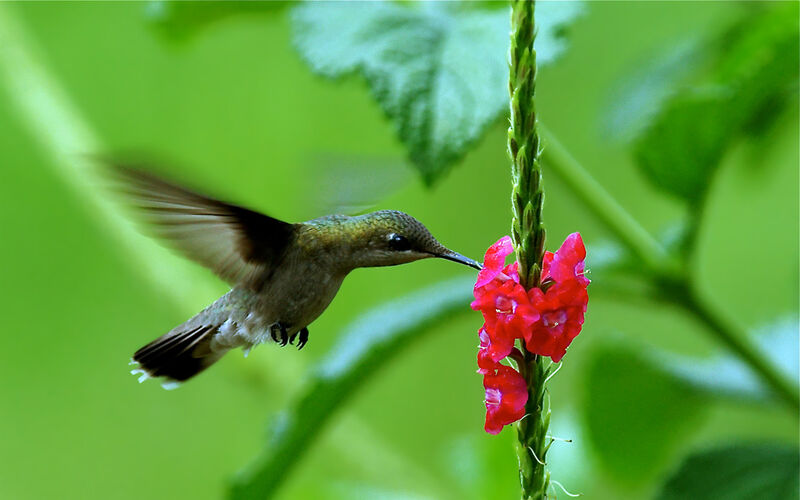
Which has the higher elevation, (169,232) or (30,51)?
(30,51)

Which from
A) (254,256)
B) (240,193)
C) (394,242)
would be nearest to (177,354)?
(254,256)

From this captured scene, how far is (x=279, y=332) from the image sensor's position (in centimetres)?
102

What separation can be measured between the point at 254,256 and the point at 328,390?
0.86ft

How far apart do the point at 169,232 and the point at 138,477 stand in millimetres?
2520

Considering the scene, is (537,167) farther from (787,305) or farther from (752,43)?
(787,305)

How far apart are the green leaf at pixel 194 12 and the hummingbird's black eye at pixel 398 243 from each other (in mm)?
654

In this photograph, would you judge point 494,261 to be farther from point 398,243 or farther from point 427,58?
point 427,58

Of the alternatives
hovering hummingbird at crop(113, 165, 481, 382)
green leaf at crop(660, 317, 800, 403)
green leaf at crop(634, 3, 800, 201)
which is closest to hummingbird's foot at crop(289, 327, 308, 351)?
hovering hummingbird at crop(113, 165, 481, 382)

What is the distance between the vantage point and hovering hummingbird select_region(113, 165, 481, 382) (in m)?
0.90

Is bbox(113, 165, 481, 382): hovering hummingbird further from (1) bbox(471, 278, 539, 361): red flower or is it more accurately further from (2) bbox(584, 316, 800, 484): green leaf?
(2) bbox(584, 316, 800, 484): green leaf

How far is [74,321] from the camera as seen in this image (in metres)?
3.25

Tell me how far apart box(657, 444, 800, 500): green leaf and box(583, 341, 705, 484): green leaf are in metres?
0.23

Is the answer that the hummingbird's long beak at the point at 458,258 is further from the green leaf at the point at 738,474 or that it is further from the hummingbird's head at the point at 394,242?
the green leaf at the point at 738,474

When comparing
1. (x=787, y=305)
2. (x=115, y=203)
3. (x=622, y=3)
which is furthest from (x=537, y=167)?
(x=622, y=3)
